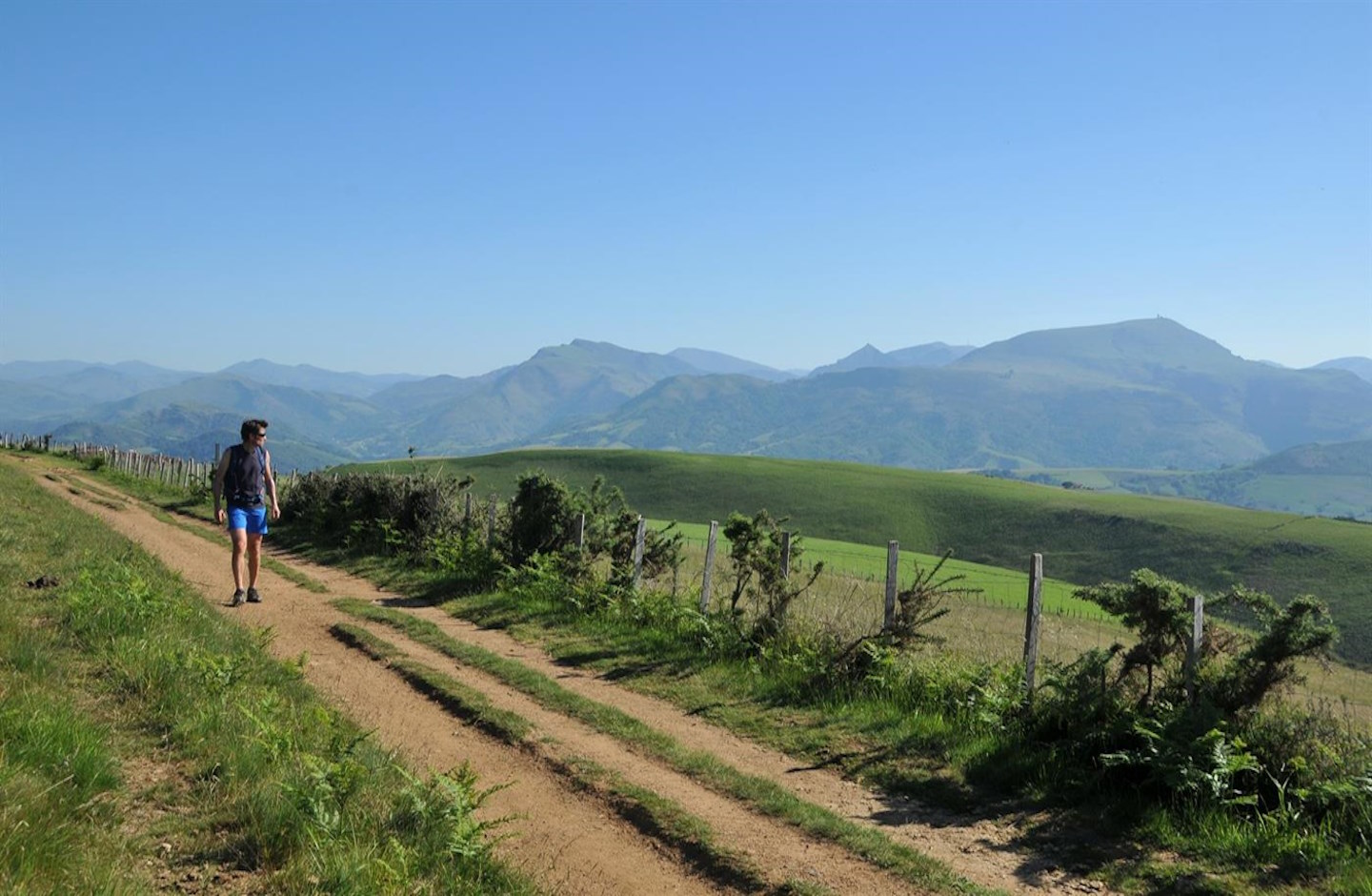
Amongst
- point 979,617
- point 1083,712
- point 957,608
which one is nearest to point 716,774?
point 1083,712

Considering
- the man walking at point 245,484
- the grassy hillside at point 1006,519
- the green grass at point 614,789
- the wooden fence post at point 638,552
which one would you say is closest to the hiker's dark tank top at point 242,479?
the man walking at point 245,484

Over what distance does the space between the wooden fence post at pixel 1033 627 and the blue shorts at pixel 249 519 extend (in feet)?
35.5

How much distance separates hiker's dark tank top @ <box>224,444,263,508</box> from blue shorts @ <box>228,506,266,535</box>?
98 mm

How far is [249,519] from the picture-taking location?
1377cm

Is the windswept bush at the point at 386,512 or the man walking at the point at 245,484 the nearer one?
the man walking at the point at 245,484

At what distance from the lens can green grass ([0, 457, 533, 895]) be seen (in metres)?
4.60

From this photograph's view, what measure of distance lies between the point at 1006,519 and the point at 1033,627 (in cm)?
11380

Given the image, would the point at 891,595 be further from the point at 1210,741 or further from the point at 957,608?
the point at 957,608

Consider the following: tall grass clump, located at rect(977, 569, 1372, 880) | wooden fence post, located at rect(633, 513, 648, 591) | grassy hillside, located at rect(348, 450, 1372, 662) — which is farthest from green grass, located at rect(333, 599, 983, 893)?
grassy hillside, located at rect(348, 450, 1372, 662)

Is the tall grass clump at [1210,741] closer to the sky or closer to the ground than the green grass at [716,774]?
closer to the sky

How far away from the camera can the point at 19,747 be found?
514 centimetres

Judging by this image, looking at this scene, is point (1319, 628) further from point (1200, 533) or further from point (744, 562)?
point (1200, 533)

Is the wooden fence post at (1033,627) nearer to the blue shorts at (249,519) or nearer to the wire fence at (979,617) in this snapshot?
the wire fence at (979,617)

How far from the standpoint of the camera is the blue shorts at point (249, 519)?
13531mm
